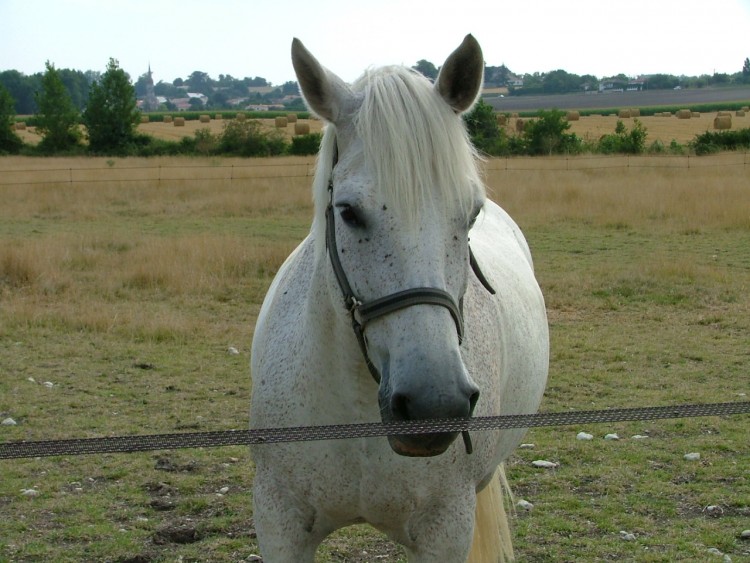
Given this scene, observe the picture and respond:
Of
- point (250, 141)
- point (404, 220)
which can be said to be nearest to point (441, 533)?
point (404, 220)

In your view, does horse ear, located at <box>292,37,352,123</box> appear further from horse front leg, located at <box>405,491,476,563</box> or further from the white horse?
horse front leg, located at <box>405,491,476,563</box>

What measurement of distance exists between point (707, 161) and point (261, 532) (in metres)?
25.0

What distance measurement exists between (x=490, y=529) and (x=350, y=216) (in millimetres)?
1953

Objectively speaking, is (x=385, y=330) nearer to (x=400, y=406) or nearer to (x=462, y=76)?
(x=400, y=406)

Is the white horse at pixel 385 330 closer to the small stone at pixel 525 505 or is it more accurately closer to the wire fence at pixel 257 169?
the small stone at pixel 525 505

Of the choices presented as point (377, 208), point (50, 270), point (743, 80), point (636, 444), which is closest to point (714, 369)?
point (636, 444)

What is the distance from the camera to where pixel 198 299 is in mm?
9430

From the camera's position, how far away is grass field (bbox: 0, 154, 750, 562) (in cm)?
418

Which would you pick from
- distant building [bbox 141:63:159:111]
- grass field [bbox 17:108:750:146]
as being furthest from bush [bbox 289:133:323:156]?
distant building [bbox 141:63:159:111]

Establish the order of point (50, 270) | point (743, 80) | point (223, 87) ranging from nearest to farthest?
point (50, 270) → point (743, 80) → point (223, 87)

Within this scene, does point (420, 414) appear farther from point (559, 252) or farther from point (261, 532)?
point (559, 252)

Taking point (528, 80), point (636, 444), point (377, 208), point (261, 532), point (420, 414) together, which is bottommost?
point (636, 444)

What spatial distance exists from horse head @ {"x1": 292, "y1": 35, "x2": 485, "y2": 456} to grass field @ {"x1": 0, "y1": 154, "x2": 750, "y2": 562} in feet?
7.31

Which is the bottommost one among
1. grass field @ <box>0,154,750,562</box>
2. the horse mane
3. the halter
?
grass field @ <box>0,154,750,562</box>
